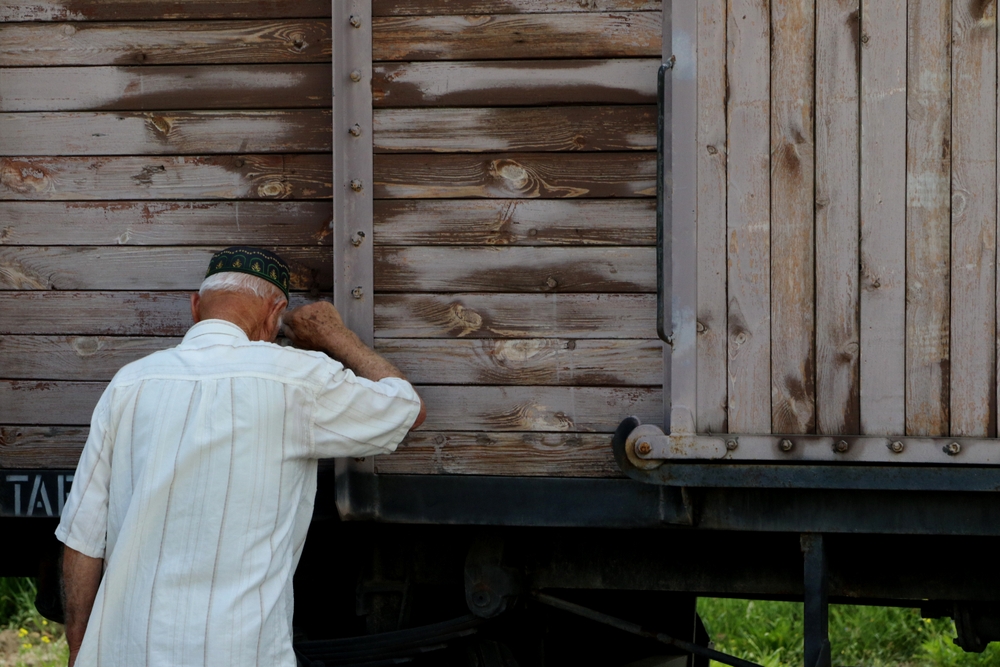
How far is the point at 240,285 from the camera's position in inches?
99.3

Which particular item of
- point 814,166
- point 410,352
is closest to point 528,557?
point 410,352

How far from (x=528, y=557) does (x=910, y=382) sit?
124 centimetres

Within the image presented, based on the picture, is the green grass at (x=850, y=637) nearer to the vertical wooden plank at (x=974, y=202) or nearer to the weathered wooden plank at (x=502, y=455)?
the weathered wooden plank at (x=502, y=455)

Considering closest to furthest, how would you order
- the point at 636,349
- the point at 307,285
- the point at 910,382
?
the point at 910,382 < the point at 636,349 < the point at 307,285

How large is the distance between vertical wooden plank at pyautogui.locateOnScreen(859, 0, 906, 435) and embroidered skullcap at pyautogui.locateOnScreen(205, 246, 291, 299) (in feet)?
5.06

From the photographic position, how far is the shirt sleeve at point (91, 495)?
7.53 ft

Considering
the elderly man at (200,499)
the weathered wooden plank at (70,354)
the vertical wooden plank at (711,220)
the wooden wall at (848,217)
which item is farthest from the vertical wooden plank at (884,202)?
the weathered wooden plank at (70,354)

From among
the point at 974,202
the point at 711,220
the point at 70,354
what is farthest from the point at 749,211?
the point at 70,354

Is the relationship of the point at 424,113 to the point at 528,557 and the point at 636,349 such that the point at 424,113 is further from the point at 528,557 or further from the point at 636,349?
the point at 528,557

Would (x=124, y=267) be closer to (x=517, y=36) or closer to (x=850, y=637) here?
(x=517, y=36)

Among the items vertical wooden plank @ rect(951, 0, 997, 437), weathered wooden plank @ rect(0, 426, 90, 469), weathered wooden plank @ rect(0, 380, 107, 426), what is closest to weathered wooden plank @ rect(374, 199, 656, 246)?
vertical wooden plank @ rect(951, 0, 997, 437)

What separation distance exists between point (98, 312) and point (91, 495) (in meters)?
→ 0.87

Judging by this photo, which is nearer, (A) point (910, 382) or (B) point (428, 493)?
(A) point (910, 382)

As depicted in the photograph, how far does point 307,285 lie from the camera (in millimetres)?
2959
